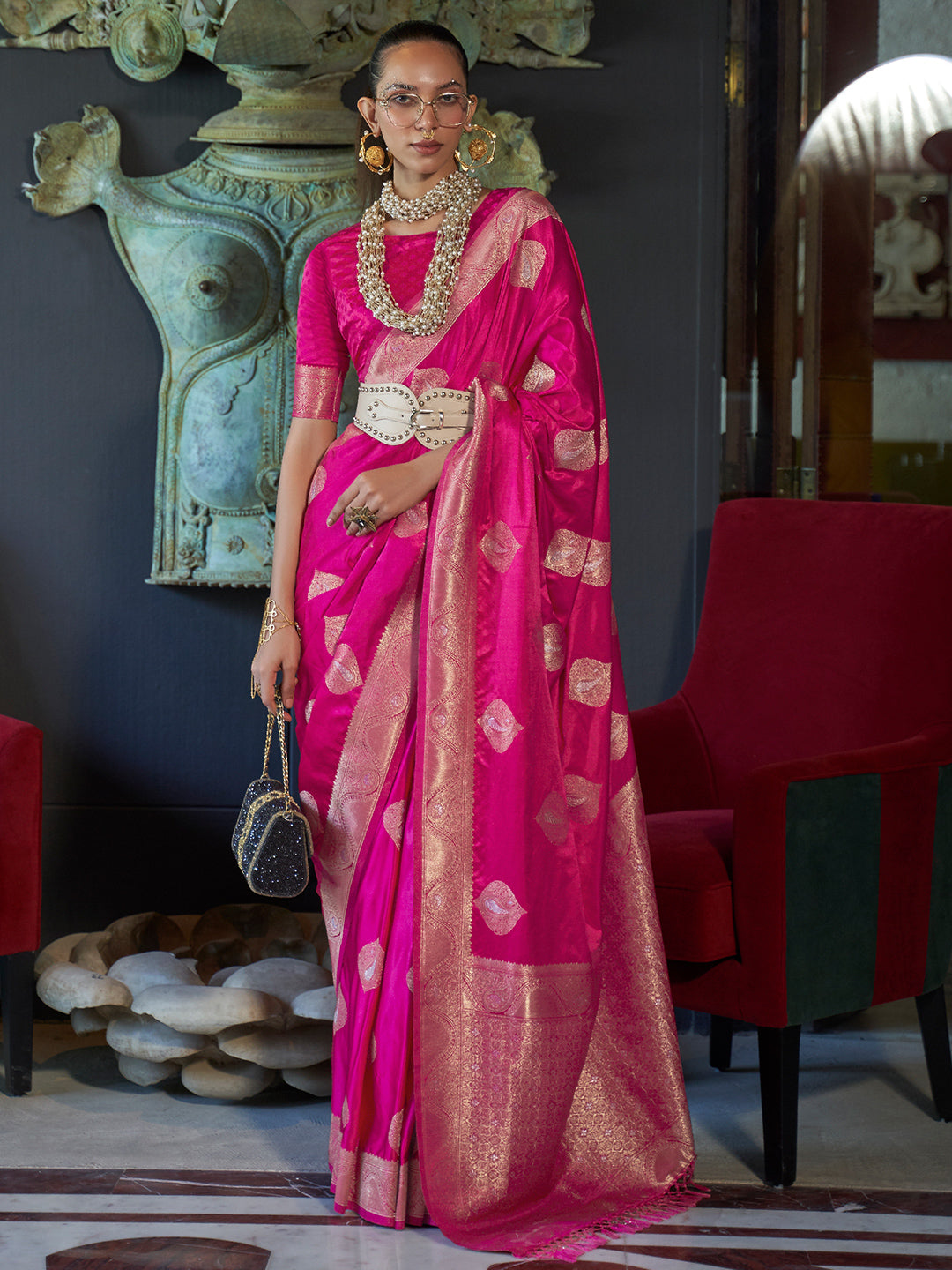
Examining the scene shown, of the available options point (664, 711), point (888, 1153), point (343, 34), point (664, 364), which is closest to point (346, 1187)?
point (888, 1153)

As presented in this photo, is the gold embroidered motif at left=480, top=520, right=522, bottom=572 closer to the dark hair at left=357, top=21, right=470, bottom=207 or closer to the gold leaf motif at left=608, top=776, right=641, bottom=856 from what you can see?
the gold leaf motif at left=608, top=776, right=641, bottom=856

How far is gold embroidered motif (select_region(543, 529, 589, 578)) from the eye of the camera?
1935 mm

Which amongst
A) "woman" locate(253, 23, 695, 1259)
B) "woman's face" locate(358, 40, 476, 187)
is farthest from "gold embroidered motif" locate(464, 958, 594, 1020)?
"woman's face" locate(358, 40, 476, 187)

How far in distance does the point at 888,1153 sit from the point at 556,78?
208 cm

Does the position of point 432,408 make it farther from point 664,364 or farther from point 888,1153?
point 888,1153

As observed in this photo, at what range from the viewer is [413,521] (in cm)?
193

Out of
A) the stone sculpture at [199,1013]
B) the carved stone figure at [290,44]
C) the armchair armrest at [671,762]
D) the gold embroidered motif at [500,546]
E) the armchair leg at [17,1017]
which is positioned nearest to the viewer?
the gold embroidered motif at [500,546]

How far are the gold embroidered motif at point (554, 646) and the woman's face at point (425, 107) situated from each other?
0.68m

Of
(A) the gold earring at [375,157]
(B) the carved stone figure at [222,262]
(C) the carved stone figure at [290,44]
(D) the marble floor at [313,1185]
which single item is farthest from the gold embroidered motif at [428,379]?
(D) the marble floor at [313,1185]

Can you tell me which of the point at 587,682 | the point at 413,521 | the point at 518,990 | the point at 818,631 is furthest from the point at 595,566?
the point at 818,631

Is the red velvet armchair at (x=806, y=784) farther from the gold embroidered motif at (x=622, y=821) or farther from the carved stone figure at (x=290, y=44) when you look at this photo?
the carved stone figure at (x=290, y=44)

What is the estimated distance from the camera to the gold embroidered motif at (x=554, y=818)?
1863 millimetres

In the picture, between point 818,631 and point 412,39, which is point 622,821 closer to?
point 818,631

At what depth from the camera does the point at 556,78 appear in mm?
2764
